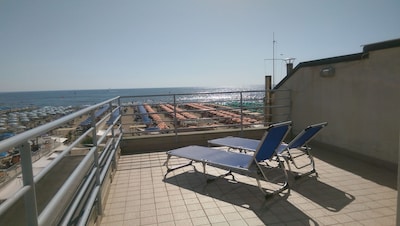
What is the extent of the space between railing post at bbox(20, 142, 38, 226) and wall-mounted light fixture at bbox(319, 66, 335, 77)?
5.03m

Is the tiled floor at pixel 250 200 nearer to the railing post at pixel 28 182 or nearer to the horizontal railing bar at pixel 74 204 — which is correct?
the horizontal railing bar at pixel 74 204

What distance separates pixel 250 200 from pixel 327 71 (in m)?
3.25

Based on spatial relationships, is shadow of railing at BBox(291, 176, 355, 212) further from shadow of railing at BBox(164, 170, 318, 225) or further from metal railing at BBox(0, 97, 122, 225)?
metal railing at BBox(0, 97, 122, 225)

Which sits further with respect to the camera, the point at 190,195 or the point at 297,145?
the point at 297,145

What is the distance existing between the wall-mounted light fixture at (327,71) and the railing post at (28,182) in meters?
5.03

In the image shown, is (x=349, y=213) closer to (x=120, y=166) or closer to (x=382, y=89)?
(x=382, y=89)

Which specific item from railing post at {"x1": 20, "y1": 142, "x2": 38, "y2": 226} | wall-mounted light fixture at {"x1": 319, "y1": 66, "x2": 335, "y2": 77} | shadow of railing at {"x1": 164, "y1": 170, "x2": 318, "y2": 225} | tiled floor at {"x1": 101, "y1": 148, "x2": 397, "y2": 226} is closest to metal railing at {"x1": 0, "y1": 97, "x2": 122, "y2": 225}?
railing post at {"x1": 20, "y1": 142, "x2": 38, "y2": 226}

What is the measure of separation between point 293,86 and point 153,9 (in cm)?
467

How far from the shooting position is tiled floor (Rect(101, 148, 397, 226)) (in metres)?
2.50

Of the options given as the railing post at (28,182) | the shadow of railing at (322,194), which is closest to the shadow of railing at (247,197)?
the shadow of railing at (322,194)

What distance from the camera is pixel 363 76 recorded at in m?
4.18

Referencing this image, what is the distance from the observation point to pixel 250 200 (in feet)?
9.61

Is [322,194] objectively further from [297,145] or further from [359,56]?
[359,56]

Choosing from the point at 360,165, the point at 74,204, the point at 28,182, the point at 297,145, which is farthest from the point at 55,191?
the point at 360,165
